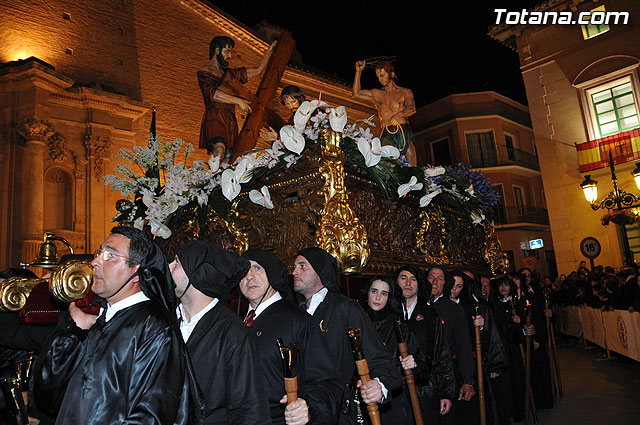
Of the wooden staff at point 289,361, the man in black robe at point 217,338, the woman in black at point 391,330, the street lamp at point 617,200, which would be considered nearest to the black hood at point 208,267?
the man in black robe at point 217,338

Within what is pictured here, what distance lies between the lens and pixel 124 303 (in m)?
2.27

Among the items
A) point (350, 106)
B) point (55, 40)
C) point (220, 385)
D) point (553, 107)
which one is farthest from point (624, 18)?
point (220, 385)

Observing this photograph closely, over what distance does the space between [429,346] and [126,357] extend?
3.33 m

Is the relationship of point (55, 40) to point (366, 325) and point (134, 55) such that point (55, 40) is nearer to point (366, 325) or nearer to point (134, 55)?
point (134, 55)

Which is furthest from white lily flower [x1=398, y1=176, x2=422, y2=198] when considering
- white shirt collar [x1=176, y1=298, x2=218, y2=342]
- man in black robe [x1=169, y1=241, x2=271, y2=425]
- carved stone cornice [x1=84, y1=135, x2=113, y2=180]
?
carved stone cornice [x1=84, y1=135, x2=113, y2=180]

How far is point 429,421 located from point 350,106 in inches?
561

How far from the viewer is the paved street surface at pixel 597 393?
678cm

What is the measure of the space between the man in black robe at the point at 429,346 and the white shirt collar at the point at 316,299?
118 centimetres

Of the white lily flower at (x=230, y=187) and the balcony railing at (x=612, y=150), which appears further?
the balcony railing at (x=612, y=150)

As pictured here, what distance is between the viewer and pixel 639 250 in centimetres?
1705

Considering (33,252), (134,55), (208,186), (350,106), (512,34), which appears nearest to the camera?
(208,186)

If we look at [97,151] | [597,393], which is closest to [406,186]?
[597,393]

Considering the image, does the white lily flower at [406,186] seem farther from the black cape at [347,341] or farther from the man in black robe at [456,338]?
the black cape at [347,341]

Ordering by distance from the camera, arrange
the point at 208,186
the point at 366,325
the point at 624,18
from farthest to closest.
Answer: the point at 624,18
the point at 208,186
the point at 366,325
